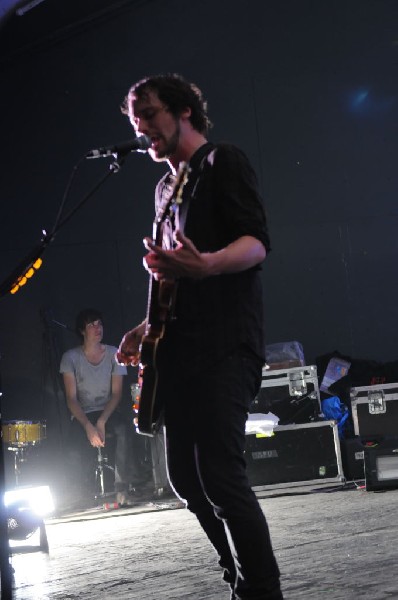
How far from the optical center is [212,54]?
8.62m

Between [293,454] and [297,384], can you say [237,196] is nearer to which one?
[293,454]

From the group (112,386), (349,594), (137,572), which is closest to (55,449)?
(112,386)

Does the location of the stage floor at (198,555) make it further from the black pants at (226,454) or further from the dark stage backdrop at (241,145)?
the dark stage backdrop at (241,145)

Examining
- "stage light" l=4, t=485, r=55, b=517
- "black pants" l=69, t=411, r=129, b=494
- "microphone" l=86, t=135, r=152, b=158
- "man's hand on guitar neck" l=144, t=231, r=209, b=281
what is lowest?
"stage light" l=4, t=485, r=55, b=517

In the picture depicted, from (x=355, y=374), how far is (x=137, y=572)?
4553 millimetres

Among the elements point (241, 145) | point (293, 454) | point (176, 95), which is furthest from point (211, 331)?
point (241, 145)

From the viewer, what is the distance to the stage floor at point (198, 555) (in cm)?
304

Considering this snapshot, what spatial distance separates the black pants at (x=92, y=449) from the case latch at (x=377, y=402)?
6.28 ft

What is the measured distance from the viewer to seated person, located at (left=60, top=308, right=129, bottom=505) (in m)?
7.55

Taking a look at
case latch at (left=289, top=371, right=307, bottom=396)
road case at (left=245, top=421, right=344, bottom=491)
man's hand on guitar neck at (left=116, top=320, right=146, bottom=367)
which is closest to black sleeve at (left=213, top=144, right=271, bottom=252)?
man's hand on guitar neck at (left=116, top=320, right=146, bottom=367)

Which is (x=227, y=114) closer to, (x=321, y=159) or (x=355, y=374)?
(x=321, y=159)

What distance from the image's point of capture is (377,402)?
7082 millimetres

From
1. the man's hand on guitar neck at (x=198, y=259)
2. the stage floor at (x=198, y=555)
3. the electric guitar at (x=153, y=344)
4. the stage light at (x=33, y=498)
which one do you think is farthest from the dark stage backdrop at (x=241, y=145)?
the man's hand on guitar neck at (x=198, y=259)

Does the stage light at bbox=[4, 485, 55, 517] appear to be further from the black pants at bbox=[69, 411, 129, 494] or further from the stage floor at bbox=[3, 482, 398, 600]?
the black pants at bbox=[69, 411, 129, 494]
